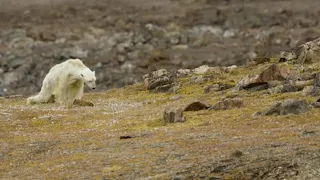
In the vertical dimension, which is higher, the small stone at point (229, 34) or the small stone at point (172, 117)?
the small stone at point (229, 34)

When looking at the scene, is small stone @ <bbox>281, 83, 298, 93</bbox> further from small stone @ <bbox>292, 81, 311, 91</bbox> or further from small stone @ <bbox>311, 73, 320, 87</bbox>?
small stone @ <bbox>311, 73, 320, 87</bbox>

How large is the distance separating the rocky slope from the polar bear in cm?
125

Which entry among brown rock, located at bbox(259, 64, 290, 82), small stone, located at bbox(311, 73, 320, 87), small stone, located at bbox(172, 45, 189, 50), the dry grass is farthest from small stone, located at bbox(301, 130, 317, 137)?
small stone, located at bbox(172, 45, 189, 50)

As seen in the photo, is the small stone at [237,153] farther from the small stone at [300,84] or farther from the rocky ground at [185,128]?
the small stone at [300,84]

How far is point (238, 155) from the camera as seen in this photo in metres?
26.5

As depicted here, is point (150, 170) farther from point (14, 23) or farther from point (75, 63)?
point (14, 23)

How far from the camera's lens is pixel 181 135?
3175cm

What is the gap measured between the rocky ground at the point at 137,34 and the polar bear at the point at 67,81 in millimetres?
63741

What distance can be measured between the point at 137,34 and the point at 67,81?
303 ft

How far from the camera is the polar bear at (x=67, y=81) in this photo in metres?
48.8

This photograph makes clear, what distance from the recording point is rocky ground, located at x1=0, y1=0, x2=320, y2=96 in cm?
12669

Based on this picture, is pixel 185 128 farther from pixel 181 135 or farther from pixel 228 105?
pixel 228 105

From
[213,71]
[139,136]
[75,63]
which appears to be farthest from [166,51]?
[139,136]

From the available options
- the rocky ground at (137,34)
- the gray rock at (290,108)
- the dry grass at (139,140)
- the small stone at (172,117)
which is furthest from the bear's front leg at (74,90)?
the rocky ground at (137,34)
